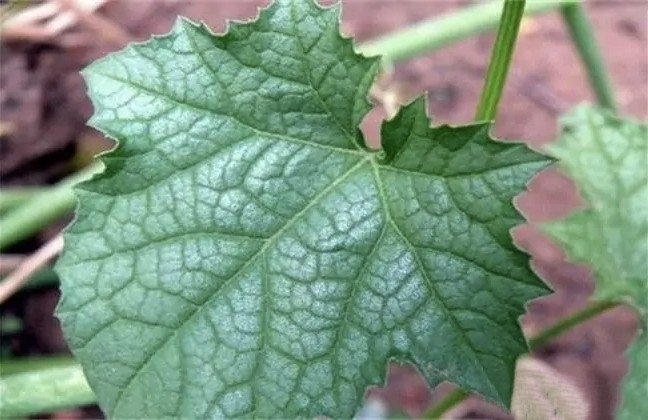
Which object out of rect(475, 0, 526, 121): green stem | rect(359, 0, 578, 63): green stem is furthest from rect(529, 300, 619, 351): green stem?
rect(359, 0, 578, 63): green stem

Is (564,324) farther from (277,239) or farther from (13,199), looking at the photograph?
(13,199)

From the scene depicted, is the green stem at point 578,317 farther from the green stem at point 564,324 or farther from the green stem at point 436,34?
the green stem at point 436,34

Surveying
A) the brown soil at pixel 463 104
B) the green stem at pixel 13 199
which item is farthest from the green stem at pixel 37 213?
→ the brown soil at pixel 463 104

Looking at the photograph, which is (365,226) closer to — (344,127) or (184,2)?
(344,127)

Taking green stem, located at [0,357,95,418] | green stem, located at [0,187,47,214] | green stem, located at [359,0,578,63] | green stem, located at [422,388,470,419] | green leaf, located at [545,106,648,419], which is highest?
green stem, located at [359,0,578,63]

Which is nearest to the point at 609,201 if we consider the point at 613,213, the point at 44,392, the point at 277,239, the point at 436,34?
the point at 613,213

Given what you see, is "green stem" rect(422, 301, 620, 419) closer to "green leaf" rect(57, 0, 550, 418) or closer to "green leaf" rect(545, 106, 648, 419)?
"green leaf" rect(545, 106, 648, 419)
